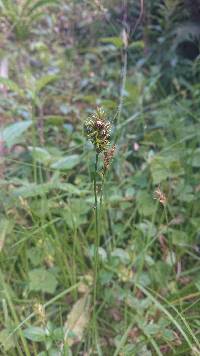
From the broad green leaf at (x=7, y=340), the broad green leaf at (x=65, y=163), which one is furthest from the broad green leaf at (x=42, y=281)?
the broad green leaf at (x=65, y=163)

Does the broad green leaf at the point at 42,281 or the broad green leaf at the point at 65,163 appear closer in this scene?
the broad green leaf at the point at 42,281

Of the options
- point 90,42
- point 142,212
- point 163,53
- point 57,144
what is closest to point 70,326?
point 142,212

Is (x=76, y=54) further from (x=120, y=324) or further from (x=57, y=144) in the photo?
(x=120, y=324)

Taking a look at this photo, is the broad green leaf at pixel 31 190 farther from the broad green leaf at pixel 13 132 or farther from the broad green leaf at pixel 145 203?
the broad green leaf at pixel 145 203

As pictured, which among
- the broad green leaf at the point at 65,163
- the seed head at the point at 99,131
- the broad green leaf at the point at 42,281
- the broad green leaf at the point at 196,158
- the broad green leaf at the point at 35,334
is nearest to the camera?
the seed head at the point at 99,131

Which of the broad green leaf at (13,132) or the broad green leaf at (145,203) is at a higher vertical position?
the broad green leaf at (13,132)
